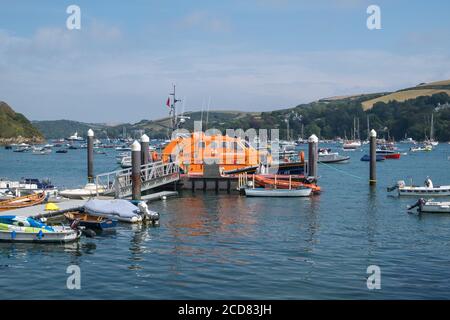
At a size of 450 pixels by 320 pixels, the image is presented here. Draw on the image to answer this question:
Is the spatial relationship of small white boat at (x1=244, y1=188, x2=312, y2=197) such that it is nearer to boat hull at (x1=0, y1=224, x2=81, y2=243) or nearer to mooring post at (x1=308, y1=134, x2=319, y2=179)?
mooring post at (x1=308, y1=134, x2=319, y2=179)

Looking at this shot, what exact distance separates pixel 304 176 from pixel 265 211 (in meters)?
14.5

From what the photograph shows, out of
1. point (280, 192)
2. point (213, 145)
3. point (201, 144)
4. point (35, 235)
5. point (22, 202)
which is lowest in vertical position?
point (35, 235)

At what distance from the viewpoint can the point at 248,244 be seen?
30906 millimetres

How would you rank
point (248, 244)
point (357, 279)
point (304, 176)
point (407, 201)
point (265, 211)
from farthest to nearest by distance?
point (304, 176) < point (407, 201) < point (265, 211) < point (248, 244) < point (357, 279)

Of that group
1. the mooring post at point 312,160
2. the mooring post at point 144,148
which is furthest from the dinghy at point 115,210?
the mooring post at point 312,160

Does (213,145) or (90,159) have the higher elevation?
(213,145)

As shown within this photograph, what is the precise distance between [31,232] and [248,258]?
10.9 meters

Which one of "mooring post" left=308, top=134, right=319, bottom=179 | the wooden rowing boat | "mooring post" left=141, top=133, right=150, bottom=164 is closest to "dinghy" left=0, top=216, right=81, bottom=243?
the wooden rowing boat

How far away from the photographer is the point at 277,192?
50625mm

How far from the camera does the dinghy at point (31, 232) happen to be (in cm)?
3055

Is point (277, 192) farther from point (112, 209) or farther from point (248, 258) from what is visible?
point (248, 258)

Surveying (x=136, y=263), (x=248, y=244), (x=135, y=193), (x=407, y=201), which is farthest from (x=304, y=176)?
(x=136, y=263)

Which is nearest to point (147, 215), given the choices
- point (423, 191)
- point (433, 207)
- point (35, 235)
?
point (35, 235)
